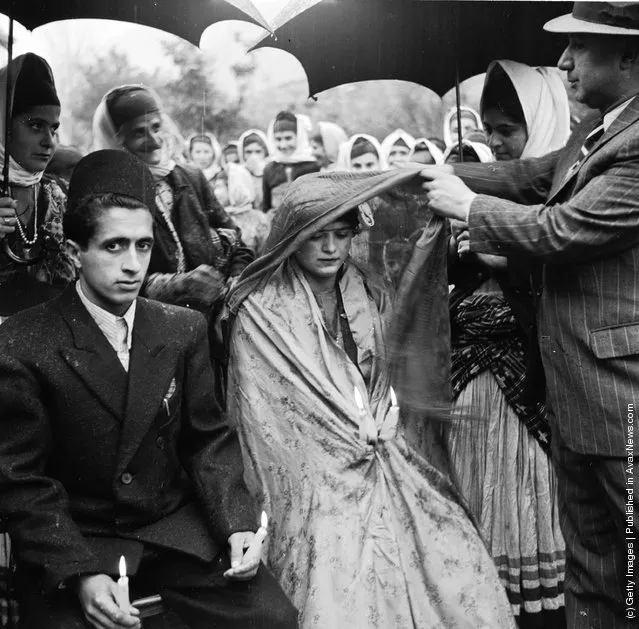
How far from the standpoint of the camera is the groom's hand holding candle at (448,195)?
3.67 metres

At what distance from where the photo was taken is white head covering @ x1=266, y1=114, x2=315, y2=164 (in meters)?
5.91

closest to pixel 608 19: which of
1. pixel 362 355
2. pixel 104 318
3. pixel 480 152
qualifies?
pixel 362 355

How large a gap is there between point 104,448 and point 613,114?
213 centimetres

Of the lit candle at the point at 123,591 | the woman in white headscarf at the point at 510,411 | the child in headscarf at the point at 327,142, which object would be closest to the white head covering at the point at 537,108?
the woman in white headscarf at the point at 510,411

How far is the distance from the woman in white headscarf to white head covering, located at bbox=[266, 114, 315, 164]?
1.42 meters

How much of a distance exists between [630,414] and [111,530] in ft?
5.83

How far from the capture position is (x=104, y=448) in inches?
127

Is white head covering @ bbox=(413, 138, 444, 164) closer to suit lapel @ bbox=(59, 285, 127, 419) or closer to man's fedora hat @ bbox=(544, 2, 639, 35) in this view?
man's fedora hat @ bbox=(544, 2, 639, 35)

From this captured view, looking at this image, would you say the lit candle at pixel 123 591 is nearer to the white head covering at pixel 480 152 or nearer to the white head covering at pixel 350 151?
the white head covering at pixel 480 152

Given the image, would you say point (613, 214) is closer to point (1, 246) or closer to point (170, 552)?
point (170, 552)

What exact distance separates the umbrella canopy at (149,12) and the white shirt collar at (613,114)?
157 cm

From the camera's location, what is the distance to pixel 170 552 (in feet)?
10.6

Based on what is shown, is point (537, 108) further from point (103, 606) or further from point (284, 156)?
point (103, 606)

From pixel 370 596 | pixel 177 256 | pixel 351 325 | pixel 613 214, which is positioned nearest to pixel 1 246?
pixel 177 256
